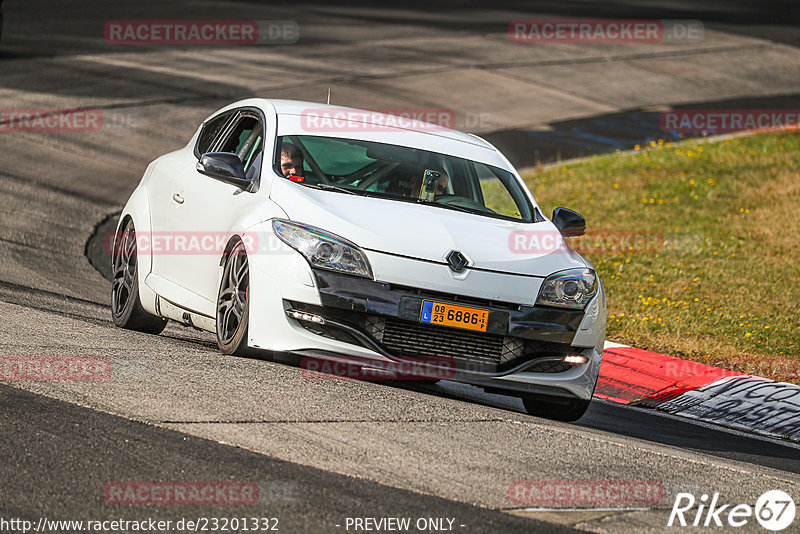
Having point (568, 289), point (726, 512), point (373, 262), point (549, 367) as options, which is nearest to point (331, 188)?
point (373, 262)

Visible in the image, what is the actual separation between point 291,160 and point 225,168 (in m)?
0.47

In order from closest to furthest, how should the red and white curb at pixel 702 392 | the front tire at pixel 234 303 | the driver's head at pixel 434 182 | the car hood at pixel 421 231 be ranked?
the car hood at pixel 421 231, the front tire at pixel 234 303, the driver's head at pixel 434 182, the red and white curb at pixel 702 392

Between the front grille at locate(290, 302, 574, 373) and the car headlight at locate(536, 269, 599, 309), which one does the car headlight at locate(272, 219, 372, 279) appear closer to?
the front grille at locate(290, 302, 574, 373)

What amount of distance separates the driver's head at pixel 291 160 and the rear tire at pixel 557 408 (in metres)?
2.05

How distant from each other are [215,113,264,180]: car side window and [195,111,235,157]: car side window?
0.16 m

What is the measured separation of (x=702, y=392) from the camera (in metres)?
10.0

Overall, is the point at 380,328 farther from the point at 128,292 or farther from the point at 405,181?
the point at 128,292

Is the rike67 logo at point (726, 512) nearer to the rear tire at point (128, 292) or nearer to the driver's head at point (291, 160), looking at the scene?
the driver's head at point (291, 160)

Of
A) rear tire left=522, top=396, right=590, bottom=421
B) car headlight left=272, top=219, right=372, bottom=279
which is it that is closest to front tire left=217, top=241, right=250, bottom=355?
car headlight left=272, top=219, right=372, bottom=279

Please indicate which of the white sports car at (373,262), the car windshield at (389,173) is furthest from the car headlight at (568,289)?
the car windshield at (389,173)

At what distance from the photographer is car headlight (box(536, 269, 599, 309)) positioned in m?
7.44

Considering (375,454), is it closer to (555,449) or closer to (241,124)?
(555,449)

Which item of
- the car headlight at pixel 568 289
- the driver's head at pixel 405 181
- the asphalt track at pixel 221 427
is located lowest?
the asphalt track at pixel 221 427

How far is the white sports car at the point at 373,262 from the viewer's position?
23.5 ft
